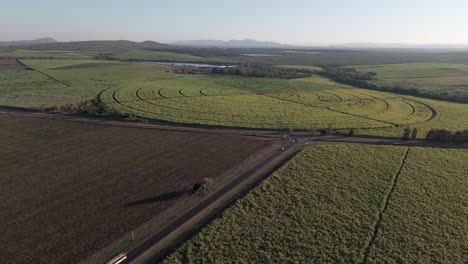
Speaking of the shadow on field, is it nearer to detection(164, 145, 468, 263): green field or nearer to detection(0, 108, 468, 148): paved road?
detection(164, 145, 468, 263): green field

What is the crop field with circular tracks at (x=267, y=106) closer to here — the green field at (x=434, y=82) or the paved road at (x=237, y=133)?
the paved road at (x=237, y=133)

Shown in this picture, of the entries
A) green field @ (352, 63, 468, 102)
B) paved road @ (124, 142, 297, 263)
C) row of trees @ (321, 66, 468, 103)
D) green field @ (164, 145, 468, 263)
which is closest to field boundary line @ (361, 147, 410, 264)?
green field @ (164, 145, 468, 263)

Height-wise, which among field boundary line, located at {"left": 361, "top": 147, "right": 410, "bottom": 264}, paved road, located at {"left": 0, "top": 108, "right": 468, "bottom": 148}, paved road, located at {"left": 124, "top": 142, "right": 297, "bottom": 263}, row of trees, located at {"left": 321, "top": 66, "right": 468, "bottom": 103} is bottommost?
field boundary line, located at {"left": 361, "top": 147, "right": 410, "bottom": 264}

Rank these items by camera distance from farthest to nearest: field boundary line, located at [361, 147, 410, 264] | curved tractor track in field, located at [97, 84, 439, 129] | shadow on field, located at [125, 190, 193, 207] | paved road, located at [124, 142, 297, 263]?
curved tractor track in field, located at [97, 84, 439, 129]
shadow on field, located at [125, 190, 193, 207]
field boundary line, located at [361, 147, 410, 264]
paved road, located at [124, 142, 297, 263]

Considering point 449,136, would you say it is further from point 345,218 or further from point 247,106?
point 247,106

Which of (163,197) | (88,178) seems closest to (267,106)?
(163,197)

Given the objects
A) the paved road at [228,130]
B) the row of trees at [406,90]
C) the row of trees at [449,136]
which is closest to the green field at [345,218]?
the paved road at [228,130]
